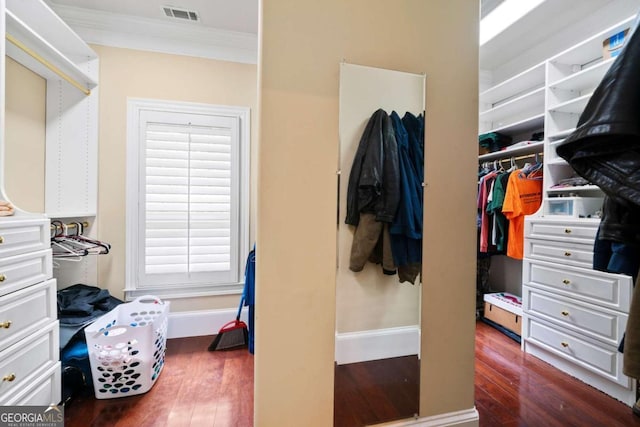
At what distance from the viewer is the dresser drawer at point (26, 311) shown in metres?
1.17

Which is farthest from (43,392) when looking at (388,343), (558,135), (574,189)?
(558,135)

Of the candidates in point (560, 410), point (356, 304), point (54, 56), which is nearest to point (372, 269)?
point (356, 304)

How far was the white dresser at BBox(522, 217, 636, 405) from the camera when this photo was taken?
5.53 ft

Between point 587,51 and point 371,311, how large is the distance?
2.50 metres

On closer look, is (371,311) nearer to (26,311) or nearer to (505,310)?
(26,311)

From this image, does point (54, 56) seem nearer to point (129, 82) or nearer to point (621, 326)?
point (129, 82)

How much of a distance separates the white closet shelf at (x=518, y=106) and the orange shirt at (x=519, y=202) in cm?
66

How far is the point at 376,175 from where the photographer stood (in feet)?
3.95

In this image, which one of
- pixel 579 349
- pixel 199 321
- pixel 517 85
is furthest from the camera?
pixel 517 85

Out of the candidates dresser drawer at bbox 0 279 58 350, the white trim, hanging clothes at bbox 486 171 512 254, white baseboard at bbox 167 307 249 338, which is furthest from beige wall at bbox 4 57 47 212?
hanging clothes at bbox 486 171 512 254

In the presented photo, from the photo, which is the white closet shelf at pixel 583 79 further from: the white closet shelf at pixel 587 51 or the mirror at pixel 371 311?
the mirror at pixel 371 311

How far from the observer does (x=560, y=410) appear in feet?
5.35

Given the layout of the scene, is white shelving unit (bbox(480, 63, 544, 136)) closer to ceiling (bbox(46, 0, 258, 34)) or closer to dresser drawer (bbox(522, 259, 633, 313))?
dresser drawer (bbox(522, 259, 633, 313))

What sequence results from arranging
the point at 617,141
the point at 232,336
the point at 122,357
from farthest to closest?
1. the point at 232,336
2. the point at 122,357
3. the point at 617,141
